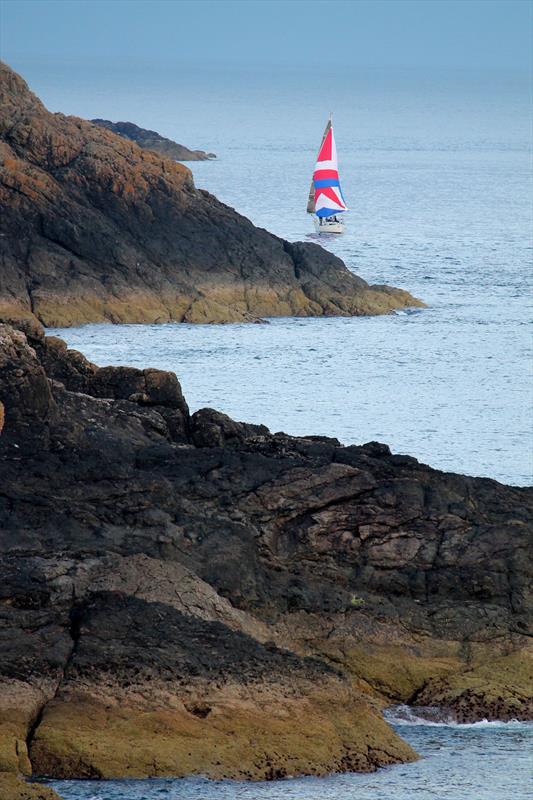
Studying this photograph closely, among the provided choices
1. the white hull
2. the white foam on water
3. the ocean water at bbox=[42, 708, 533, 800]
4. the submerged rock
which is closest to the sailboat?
the white hull

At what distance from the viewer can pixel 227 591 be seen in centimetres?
1916

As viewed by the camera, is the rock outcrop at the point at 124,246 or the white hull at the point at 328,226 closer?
the rock outcrop at the point at 124,246

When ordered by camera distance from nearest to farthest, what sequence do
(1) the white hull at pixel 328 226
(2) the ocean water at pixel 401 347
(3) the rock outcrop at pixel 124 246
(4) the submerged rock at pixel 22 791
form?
(4) the submerged rock at pixel 22 791
(2) the ocean water at pixel 401 347
(3) the rock outcrop at pixel 124 246
(1) the white hull at pixel 328 226

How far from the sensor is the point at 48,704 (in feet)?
53.8

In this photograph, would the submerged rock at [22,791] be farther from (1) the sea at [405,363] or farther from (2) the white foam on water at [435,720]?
(2) the white foam on water at [435,720]

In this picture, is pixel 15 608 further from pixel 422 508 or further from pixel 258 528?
pixel 422 508

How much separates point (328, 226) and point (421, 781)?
189ft

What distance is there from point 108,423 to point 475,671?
610 cm

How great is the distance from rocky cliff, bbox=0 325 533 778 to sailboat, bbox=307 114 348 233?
170 feet

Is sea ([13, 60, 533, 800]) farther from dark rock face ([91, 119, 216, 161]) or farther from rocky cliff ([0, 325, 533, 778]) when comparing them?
dark rock face ([91, 119, 216, 161])

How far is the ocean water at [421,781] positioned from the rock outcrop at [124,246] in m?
26.0

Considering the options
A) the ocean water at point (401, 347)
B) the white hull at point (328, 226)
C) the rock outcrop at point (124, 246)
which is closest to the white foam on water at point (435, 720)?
the ocean water at point (401, 347)

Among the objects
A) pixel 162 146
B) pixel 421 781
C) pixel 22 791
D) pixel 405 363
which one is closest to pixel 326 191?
pixel 405 363

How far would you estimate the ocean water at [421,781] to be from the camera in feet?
52.2
